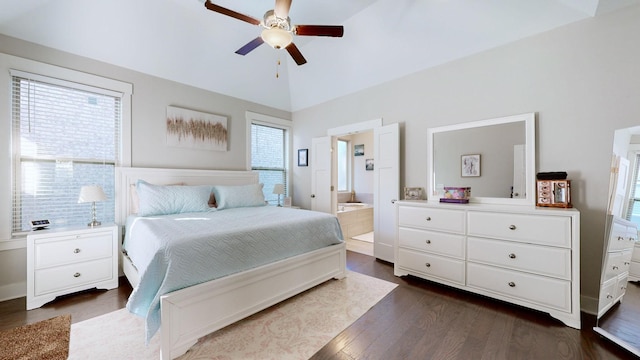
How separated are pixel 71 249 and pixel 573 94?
5089 millimetres

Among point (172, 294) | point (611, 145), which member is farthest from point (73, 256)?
point (611, 145)

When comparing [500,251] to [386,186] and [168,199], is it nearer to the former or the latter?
[386,186]

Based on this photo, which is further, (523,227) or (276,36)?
(523,227)

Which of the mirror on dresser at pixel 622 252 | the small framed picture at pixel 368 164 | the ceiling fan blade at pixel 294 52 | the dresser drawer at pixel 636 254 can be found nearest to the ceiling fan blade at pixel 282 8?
the ceiling fan blade at pixel 294 52

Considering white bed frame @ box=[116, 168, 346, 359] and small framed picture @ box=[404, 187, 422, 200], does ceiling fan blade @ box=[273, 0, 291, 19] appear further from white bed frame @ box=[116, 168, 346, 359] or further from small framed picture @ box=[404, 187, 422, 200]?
small framed picture @ box=[404, 187, 422, 200]

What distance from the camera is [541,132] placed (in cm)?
251

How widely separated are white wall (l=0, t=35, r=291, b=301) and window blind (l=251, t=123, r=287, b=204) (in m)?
0.28

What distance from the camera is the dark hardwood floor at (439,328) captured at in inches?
67.9

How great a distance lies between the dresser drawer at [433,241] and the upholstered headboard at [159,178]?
2.80 m

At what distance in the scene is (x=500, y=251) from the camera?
2.35m

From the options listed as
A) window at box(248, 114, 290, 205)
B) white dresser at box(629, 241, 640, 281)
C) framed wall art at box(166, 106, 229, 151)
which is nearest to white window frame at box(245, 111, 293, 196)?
window at box(248, 114, 290, 205)

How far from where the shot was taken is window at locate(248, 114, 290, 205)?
15.2 ft

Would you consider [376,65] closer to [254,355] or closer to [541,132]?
[541,132]

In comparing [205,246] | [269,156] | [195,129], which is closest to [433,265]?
[205,246]
